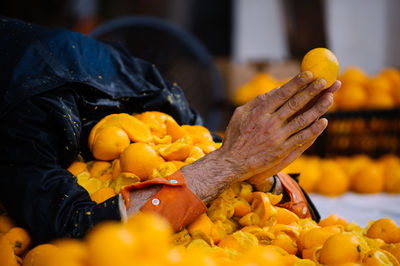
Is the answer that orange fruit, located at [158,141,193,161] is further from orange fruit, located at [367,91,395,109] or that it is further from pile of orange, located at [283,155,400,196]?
orange fruit, located at [367,91,395,109]

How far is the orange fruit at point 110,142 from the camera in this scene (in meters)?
1.36

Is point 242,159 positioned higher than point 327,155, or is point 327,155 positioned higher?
point 242,159

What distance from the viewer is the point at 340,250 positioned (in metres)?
1.03

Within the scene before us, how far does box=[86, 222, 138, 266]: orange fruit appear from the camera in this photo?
23.1 inches

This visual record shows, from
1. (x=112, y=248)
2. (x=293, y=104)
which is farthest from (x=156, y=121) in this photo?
(x=112, y=248)

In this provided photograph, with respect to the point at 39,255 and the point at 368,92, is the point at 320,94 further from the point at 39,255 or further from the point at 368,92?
the point at 368,92

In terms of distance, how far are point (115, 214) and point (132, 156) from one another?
218 mm

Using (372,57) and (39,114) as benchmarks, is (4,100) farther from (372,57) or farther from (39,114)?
(372,57)

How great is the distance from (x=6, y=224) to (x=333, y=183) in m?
1.96

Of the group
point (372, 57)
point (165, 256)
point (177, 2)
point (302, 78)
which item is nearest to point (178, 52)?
point (177, 2)

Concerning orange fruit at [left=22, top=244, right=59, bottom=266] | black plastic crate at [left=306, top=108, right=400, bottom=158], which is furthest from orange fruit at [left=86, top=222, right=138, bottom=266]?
black plastic crate at [left=306, top=108, right=400, bottom=158]

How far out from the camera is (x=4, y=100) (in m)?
1.24

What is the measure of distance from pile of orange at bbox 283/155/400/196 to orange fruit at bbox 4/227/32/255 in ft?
5.53

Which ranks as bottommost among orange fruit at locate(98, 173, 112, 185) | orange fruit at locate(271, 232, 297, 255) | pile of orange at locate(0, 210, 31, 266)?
orange fruit at locate(271, 232, 297, 255)
